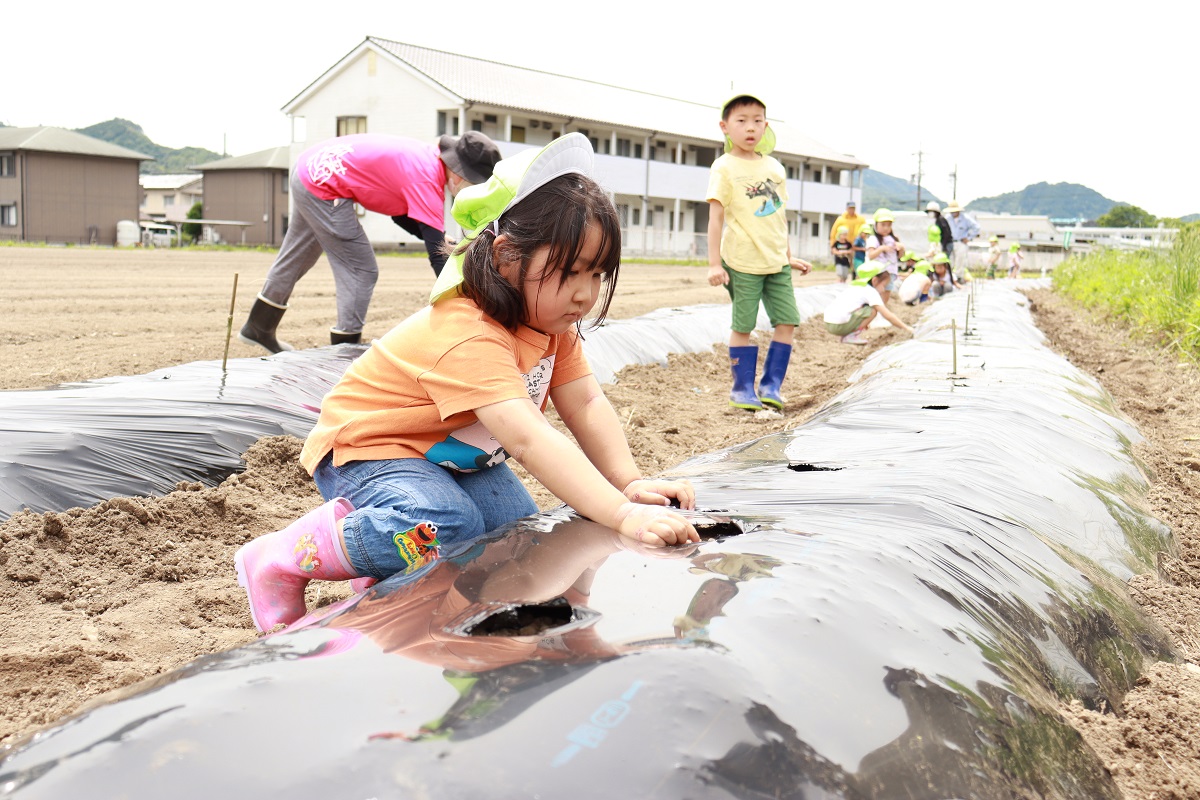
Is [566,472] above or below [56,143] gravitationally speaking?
below

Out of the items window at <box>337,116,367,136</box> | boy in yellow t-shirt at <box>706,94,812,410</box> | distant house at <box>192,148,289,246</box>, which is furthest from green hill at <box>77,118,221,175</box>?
boy in yellow t-shirt at <box>706,94,812,410</box>

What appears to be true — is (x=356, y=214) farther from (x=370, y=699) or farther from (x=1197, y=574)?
(x=370, y=699)

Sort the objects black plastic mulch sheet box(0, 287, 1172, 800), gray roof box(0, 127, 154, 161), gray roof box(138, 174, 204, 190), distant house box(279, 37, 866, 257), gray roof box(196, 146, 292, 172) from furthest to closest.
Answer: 1. gray roof box(138, 174, 204, 190)
2. gray roof box(196, 146, 292, 172)
3. gray roof box(0, 127, 154, 161)
4. distant house box(279, 37, 866, 257)
5. black plastic mulch sheet box(0, 287, 1172, 800)

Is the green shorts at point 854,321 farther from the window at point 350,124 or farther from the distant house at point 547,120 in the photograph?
the window at point 350,124

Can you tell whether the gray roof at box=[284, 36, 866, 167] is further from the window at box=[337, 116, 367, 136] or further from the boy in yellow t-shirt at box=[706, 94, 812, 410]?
the boy in yellow t-shirt at box=[706, 94, 812, 410]

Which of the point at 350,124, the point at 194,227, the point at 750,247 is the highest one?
the point at 350,124

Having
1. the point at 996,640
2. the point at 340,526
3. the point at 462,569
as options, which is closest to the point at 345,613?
the point at 462,569

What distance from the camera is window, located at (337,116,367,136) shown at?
31.4m

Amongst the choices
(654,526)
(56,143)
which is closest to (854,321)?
(654,526)

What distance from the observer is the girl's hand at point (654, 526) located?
5.31 ft

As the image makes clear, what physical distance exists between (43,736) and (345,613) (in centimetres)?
44

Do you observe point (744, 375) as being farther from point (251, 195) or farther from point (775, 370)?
point (251, 195)

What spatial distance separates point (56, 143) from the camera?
3578 cm

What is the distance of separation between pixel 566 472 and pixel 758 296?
3.65 m
